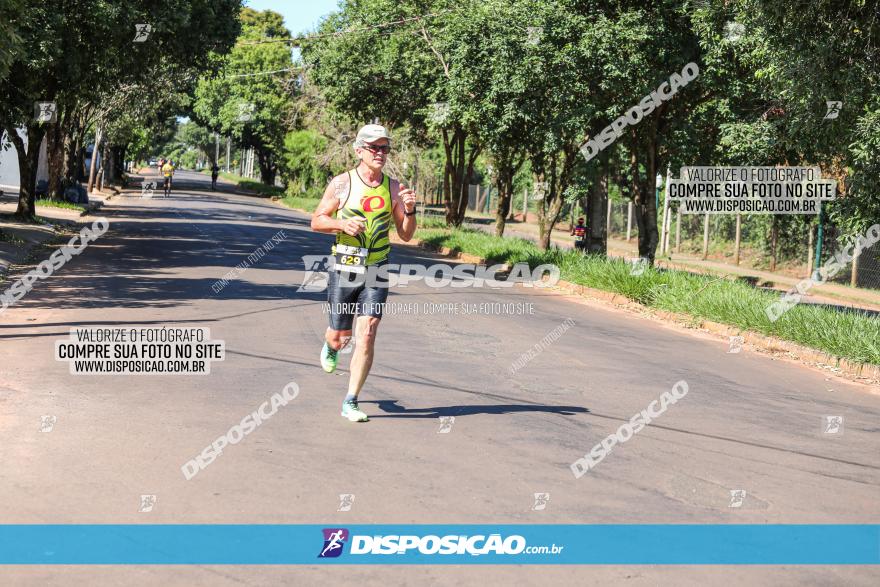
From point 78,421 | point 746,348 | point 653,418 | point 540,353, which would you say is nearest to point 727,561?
point 653,418

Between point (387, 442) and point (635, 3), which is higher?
point (635, 3)

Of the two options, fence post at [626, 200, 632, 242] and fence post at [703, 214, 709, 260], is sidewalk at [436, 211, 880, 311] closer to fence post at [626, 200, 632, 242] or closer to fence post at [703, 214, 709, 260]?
fence post at [703, 214, 709, 260]

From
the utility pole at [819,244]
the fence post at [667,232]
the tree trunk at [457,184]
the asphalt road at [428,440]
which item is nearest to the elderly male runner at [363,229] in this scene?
the asphalt road at [428,440]

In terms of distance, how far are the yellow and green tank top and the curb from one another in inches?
271

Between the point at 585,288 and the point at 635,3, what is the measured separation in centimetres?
612

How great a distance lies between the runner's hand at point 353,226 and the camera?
7438 mm

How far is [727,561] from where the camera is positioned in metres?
5.24

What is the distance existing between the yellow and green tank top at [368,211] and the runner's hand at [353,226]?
112 millimetres

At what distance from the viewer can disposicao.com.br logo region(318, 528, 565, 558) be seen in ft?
16.9

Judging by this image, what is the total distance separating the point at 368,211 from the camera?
7617 millimetres

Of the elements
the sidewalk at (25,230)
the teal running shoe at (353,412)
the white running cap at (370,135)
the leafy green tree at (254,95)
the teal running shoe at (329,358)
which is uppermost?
the leafy green tree at (254,95)

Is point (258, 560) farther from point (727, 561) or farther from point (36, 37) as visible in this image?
point (36, 37)

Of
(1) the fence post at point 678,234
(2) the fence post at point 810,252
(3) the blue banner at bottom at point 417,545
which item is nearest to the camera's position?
(3) the blue banner at bottom at point 417,545

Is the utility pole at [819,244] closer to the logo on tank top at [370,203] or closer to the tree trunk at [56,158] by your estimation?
the logo on tank top at [370,203]
